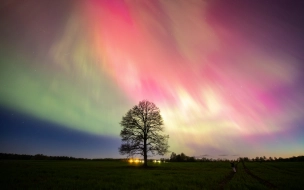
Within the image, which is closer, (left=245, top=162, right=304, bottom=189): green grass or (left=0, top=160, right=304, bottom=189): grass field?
(left=0, top=160, right=304, bottom=189): grass field

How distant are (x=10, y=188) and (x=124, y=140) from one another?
3154 centimetres

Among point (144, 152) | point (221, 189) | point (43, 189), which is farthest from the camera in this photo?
point (144, 152)

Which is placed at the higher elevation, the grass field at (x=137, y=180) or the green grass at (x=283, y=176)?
the grass field at (x=137, y=180)

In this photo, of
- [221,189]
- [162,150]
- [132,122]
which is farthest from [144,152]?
[221,189]

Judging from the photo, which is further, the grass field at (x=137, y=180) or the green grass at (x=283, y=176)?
the green grass at (x=283, y=176)

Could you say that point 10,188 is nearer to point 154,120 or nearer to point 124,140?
point 124,140

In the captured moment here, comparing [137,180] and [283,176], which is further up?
[137,180]

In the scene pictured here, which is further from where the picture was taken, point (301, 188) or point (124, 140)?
point (124, 140)

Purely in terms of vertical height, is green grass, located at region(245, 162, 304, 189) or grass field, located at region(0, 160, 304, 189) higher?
grass field, located at region(0, 160, 304, 189)

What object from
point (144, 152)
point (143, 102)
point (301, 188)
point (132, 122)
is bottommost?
point (301, 188)

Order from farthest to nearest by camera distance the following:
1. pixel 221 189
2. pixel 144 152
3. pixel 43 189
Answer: pixel 144 152 < pixel 221 189 < pixel 43 189

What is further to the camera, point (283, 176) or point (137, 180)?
point (283, 176)

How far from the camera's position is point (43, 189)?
15.3 meters

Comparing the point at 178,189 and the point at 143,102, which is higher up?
the point at 143,102
